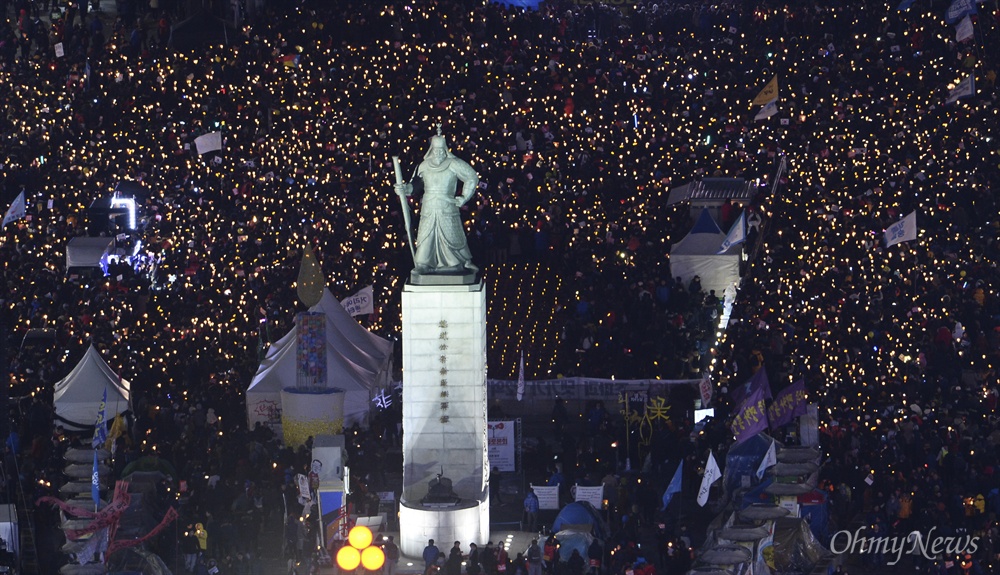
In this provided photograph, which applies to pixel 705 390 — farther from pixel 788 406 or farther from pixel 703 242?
pixel 703 242

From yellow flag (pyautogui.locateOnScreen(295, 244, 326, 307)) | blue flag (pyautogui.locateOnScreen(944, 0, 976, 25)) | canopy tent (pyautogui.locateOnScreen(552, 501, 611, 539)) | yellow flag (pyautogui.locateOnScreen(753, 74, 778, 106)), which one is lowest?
canopy tent (pyautogui.locateOnScreen(552, 501, 611, 539))

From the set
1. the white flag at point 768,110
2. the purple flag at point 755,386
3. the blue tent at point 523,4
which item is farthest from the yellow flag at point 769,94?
the purple flag at point 755,386

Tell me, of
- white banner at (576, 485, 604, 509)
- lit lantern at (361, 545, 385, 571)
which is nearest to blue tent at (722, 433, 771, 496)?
white banner at (576, 485, 604, 509)

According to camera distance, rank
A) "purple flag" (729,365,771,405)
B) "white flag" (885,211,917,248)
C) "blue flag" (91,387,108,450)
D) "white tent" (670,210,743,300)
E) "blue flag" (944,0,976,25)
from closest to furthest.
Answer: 1. "purple flag" (729,365,771,405)
2. "blue flag" (91,387,108,450)
3. "white flag" (885,211,917,248)
4. "white tent" (670,210,743,300)
5. "blue flag" (944,0,976,25)

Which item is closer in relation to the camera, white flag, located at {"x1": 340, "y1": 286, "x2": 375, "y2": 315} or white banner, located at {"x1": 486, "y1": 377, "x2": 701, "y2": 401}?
white banner, located at {"x1": 486, "y1": 377, "x2": 701, "y2": 401}

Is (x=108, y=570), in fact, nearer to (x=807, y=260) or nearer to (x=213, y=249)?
(x=213, y=249)

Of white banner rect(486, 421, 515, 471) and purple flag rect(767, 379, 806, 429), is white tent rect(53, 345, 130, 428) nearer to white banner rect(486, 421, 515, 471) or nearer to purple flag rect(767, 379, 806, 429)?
white banner rect(486, 421, 515, 471)

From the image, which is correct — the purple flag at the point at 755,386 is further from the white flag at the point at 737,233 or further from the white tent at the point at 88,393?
the white tent at the point at 88,393
